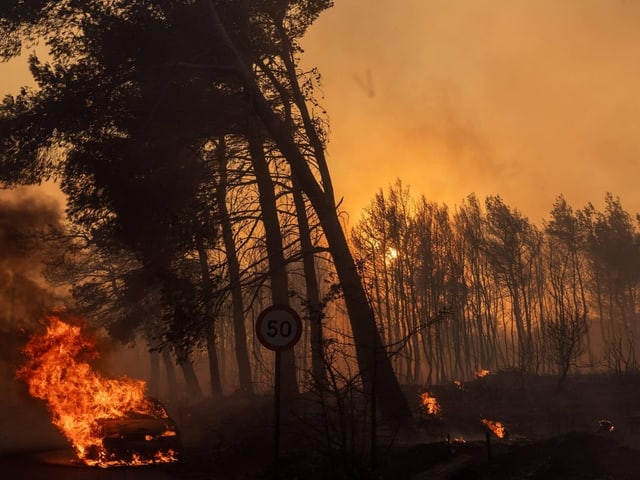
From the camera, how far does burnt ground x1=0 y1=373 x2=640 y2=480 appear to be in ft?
33.4

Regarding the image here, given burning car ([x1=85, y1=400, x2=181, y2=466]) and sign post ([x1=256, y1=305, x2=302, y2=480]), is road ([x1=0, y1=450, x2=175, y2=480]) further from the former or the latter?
sign post ([x1=256, y1=305, x2=302, y2=480])

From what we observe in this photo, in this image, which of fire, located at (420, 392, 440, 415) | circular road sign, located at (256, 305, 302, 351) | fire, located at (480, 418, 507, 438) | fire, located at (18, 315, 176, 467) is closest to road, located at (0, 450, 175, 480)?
fire, located at (18, 315, 176, 467)

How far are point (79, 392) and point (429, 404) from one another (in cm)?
1002

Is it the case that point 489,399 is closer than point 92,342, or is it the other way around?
point 92,342

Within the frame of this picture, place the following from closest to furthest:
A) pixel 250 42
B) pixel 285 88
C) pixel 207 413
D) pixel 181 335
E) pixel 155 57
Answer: pixel 181 335, pixel 155 57, pixel 250 42, pixel 285 88, pixel 207 413

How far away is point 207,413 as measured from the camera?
24.4 m

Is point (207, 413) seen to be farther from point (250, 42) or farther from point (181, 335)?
point (250, 42)

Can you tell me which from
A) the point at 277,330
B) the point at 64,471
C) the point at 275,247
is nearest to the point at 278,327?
the point at 277,330

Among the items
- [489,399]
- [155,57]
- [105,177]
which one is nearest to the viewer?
[105,177]

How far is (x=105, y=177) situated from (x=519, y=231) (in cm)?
4101

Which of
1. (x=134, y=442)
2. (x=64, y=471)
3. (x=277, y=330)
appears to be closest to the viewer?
(x=277, y=330)

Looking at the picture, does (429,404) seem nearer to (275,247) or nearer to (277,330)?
(275,247)

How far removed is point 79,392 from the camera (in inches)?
642

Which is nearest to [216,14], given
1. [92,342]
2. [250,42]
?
[250,42]
